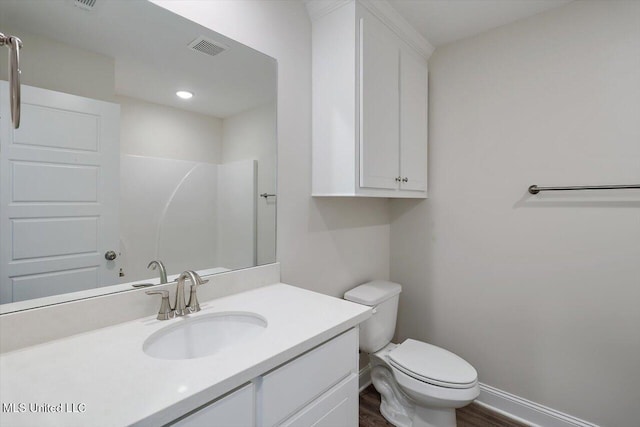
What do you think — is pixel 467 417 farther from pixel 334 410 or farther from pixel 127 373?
pixel 127 373

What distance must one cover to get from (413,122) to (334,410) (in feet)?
5.27

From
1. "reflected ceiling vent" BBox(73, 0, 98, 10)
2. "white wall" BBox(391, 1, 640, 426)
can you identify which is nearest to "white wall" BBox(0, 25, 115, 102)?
"reflected ceiling vent" BBox(73, 0, 98, 10)

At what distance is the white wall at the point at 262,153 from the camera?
1.35 meters

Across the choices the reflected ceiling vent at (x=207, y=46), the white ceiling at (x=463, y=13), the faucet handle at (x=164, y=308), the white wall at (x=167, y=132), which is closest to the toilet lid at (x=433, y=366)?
the faucet handle at (x=164, y=308)

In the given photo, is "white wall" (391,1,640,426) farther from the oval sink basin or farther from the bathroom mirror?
the oval sink basin

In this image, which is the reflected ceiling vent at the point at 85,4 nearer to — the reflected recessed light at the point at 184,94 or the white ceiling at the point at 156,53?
the white ceiling at the point at 156,53

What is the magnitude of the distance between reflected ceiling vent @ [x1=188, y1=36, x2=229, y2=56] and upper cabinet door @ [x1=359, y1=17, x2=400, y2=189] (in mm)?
650

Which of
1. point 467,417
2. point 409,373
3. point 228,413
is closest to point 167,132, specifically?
point 228,413

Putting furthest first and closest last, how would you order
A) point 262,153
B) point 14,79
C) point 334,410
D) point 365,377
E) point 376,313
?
point 365,377 → point 376,313 → point 262,153 → point 334,410 → point 14,79

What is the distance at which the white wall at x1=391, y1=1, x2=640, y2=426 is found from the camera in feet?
4.88

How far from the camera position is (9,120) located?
830mm

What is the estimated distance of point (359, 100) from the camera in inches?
57.4

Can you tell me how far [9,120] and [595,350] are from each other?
2588 mm

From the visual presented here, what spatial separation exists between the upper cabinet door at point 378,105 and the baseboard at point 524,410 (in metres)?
1.44
